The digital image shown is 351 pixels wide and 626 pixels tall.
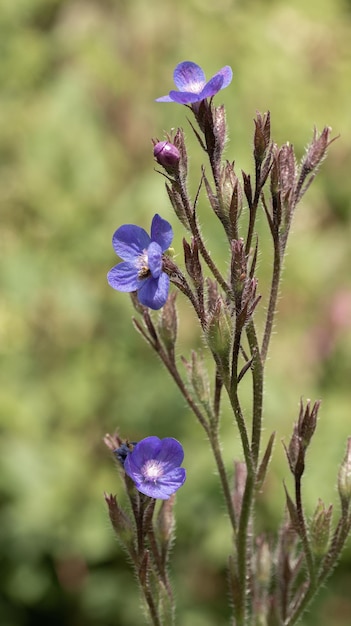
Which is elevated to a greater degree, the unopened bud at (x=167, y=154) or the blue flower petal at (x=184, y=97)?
the blue flower petal at (x=184, y=97)

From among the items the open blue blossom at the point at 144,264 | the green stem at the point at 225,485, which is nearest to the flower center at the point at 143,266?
the open blue blossom at the point at 144,264

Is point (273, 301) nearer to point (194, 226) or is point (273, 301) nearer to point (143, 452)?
point (194, 226)

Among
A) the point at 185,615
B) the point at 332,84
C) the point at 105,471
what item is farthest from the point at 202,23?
the point at 185,615

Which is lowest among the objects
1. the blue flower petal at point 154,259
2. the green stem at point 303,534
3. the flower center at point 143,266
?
the green stem at point 303,534

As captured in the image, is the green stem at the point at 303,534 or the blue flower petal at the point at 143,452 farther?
the green stem at the point at 303,534

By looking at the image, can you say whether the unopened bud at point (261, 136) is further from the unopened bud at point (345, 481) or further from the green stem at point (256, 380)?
the unopened bud at point (345, 481)

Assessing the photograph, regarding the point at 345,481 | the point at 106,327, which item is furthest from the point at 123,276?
the point at 106,327

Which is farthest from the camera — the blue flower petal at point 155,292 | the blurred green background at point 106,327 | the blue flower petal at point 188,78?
the blurred green background at point 106,327

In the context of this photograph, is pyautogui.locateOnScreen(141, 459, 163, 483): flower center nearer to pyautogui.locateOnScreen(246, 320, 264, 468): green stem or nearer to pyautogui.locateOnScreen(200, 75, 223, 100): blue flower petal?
pyautogui.locateOnScreen(246, 320, 264, 468): green stem
